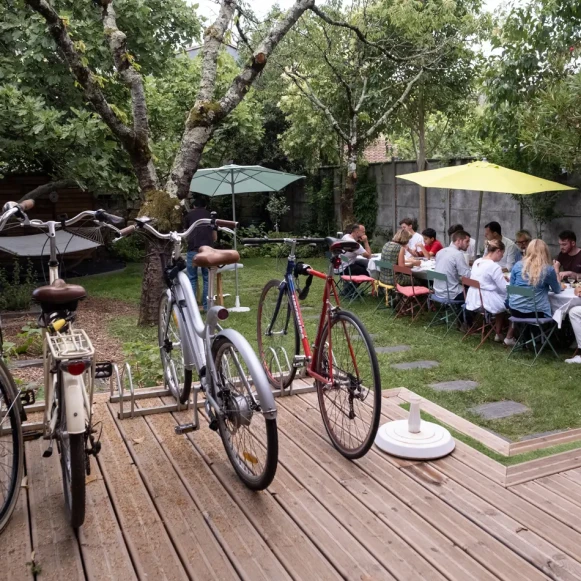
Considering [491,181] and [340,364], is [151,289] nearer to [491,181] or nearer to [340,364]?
[491,181]

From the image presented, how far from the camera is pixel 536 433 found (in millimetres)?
4461

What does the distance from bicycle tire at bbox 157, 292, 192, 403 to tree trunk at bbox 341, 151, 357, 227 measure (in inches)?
317

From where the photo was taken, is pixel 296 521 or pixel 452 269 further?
pixel 452 269

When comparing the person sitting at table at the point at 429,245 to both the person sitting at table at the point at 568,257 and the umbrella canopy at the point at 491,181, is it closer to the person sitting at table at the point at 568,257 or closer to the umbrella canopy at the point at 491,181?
the umbrella canopy at the point at 491,181

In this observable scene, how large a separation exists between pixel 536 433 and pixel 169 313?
2.62m

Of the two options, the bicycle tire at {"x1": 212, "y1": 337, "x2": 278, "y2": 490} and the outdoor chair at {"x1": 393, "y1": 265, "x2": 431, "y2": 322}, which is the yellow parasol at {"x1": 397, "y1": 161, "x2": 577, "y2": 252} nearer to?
the outdoor chair at {"x1": 393, "y1": 265, "x2": 431, "y2": 322}

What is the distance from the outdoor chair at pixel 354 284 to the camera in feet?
28.3

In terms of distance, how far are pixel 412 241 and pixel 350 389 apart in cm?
577

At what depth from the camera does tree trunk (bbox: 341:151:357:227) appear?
38.4 ft

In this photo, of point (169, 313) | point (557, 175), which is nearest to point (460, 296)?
point (557, 175)

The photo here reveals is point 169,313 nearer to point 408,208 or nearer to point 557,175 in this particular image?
point 557,175

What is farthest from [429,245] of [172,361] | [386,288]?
[172,361]

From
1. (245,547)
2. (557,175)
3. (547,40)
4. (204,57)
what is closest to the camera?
(245,547)

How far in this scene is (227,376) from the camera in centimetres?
295
